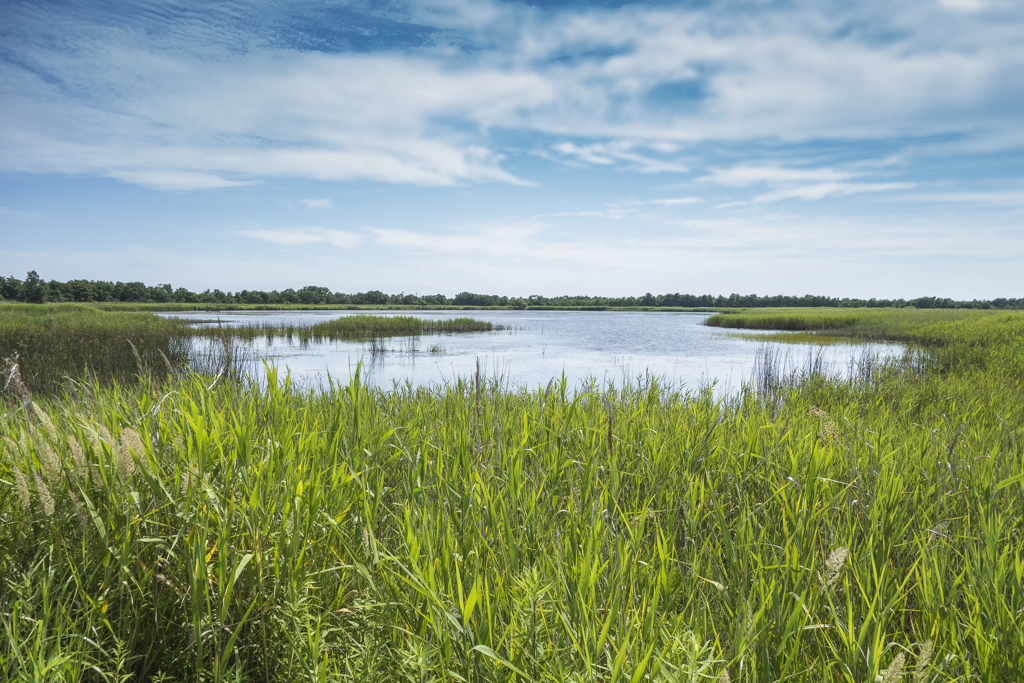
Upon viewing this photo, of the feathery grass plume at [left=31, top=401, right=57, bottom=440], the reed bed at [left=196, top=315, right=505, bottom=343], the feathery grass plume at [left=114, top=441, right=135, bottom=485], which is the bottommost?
the reed bed at [left=196, top=315, right=505, bottom=343]

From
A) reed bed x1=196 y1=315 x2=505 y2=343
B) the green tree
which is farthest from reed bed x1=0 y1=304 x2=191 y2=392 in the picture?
the green tree

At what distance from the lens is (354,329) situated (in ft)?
A: 99.6

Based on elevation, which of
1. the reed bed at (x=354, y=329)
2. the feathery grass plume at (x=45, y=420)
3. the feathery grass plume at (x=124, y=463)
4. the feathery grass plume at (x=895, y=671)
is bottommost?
the reed bed at (x=354, y=329)

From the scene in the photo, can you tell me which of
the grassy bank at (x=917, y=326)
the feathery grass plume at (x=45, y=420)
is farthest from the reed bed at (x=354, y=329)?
the feathery grass plume at (x=45, y=420)

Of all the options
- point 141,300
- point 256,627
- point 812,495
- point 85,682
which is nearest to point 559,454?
point 812,495

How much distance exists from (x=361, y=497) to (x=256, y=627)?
2.65ft

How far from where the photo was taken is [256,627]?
1937mm

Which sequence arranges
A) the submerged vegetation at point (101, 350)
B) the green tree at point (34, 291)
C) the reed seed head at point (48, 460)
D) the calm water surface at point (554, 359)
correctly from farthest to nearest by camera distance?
1. the green tree at point (34, 291)
2. the calm water surface at point (554, 359)
3. the submerged vegetation at point (101, 350)
4. the reed seed head at point (48, 460)

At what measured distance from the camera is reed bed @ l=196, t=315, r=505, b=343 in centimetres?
2747

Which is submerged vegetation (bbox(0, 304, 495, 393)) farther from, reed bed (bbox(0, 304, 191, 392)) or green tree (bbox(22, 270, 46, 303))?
green tree (bbox(22, 270, 46, 303))

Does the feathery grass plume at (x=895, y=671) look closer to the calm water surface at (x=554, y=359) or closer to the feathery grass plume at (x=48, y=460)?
the feathery grass plume at (x=48, y=460)

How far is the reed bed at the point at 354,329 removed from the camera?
27.5 meters

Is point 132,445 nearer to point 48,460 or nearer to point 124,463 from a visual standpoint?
point 124,463

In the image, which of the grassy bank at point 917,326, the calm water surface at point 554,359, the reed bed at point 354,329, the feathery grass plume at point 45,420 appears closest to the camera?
the feathery grass plume at point 45,420
